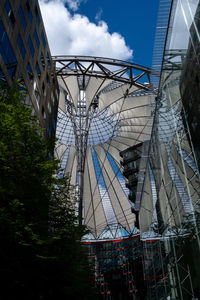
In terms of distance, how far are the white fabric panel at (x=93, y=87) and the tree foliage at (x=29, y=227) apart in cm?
2494

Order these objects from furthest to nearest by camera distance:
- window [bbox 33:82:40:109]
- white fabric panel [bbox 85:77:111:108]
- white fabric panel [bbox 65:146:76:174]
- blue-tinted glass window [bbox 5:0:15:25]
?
white fabric panel [bbox 65:146:76:174], white fabric panel [bbox 85:77:111:108], window [bbox 33:82:40:109], blue-tinted glass window [bbox 5:0:15:25]

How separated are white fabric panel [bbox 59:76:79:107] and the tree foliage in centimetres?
2466

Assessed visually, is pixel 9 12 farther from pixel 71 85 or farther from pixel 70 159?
pixel 70 159

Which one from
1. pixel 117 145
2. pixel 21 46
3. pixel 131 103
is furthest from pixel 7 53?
pixel 117 145

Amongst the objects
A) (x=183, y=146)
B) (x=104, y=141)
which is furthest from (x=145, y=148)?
(x=104, y=141)

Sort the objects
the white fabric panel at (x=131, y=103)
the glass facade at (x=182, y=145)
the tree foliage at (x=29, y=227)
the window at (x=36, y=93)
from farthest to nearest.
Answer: the white fabric panel at (x=131, y=103), the window at (x=36, y=93), the glass facade at (x=182, y=145), the tree foliage at (x=29, y=227)

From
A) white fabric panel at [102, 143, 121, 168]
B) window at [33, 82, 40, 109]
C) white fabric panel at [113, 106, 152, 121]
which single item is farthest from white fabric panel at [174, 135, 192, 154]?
white fabric panel at [102, 143, 121, 168]

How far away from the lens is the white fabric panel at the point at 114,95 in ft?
120

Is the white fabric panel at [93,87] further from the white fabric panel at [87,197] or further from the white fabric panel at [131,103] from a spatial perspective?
the white fabric panel at [87,197]

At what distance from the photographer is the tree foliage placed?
30.4ft

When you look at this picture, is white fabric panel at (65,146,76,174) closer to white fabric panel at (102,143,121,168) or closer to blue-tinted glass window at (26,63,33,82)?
white fabric panel at (102,143,121,168)

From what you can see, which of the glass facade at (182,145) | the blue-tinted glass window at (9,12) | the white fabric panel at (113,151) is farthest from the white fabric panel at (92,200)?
the glass facade at (182,145)

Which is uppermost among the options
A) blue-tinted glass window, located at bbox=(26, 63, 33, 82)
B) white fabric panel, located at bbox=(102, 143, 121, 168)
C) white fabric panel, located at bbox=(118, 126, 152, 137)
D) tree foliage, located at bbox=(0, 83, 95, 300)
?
white fabric panel, located at bbox=(118, 126, 152, 137)

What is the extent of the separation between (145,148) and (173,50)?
12549 mm
